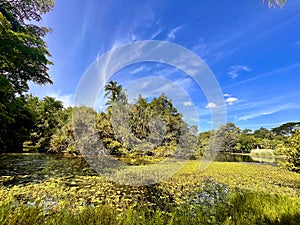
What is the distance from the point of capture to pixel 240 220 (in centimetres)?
256

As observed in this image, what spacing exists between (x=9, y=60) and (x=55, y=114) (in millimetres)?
12994

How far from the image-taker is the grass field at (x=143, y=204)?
2246 mm

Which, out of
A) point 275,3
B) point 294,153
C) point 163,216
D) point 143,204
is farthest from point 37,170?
point 294,153

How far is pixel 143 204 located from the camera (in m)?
4.00

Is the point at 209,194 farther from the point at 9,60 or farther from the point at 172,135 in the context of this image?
the point at 172,135

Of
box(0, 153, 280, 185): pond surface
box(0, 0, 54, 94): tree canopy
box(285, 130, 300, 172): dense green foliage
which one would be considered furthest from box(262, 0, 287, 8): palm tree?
box(0, 0, 54, 94): tree canopy

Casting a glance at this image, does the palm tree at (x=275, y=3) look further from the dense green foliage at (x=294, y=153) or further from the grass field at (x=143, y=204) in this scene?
the dense green foliage at (x=294, y=153)

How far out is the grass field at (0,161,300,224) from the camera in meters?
2.25

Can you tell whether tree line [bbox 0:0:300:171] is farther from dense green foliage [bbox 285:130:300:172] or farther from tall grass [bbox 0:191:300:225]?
tall grass [bbox 0:191:300:225]

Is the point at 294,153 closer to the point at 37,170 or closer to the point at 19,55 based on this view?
the point at 37,170

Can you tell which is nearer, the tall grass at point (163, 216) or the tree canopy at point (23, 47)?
the tall grass at point (163, 216)

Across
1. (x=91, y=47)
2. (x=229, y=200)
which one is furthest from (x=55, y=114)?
(x=229, y=200)

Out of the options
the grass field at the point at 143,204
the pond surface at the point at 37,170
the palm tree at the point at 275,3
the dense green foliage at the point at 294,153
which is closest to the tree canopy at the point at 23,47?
the pond surface at the point at 37,170

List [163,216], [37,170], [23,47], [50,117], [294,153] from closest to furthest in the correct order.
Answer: [163,216] → [294,153] → [37,170] → [23,47] → [50,117]
